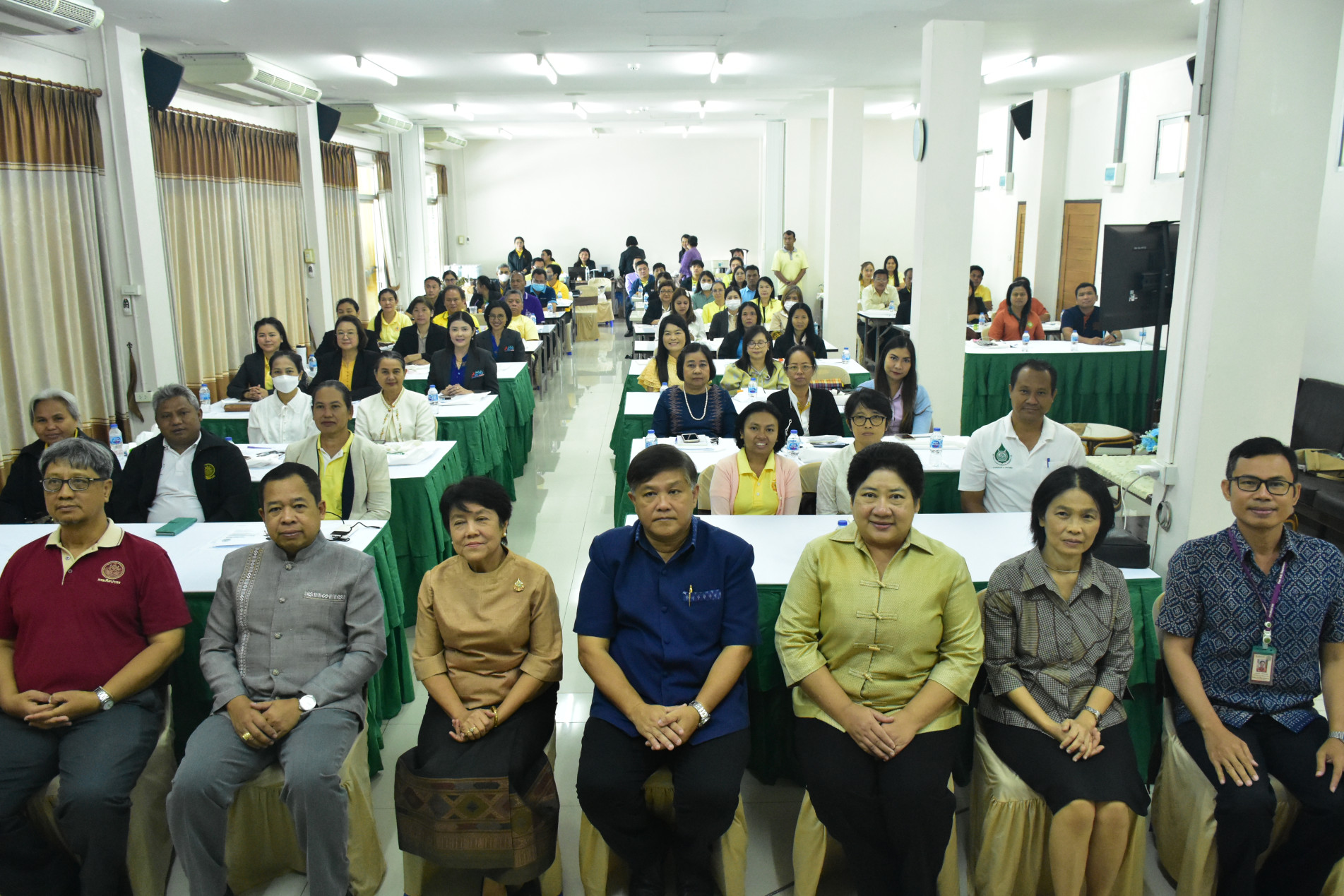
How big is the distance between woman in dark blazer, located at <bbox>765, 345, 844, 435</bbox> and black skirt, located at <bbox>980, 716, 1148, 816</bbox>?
8.76 feet

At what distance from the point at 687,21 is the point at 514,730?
5.57m

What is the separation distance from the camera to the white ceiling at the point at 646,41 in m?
6.03

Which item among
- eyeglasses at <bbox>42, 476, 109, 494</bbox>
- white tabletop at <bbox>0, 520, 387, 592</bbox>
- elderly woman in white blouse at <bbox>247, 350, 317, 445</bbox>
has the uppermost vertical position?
eyeglasses at <bbox>42, 476, 109, 494</bbox>

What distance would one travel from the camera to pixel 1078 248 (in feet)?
34.6

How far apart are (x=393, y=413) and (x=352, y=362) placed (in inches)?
60.9

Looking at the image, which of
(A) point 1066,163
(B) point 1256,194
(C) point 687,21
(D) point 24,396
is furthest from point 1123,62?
(D) point 24,396

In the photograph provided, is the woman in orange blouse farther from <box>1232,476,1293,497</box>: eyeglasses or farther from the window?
<box>1232,476,1293,497</box>: eyeglasses

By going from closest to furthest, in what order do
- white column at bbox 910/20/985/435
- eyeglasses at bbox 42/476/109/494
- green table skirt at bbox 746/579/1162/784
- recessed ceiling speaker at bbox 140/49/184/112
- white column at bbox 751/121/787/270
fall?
eyeglasses at bbox 42/476/109/494, green table skirt at bbox 746/579/1162/784, white column at bbox 910/20/985/435, recessed ceiling speaker at bbox 140/49/184/112, white column at bbox 751/121/787/270

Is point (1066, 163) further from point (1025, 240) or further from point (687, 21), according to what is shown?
point (687, 21)

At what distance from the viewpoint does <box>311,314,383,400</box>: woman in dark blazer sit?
610 centimetres

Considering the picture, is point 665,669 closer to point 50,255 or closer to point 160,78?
point 50,255

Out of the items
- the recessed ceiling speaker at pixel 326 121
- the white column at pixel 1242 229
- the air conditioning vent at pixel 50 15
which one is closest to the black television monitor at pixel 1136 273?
the white column at pixel 1242 229

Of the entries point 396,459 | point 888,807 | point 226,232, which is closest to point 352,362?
point 396,459

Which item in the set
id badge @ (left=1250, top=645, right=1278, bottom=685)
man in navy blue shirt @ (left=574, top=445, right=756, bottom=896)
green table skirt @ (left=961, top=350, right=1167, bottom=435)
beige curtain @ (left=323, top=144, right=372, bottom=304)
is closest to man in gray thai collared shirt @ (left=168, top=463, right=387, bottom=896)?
Result: man in navy blue shirt @ (left=574, top=445, right=756, bottom=896)
